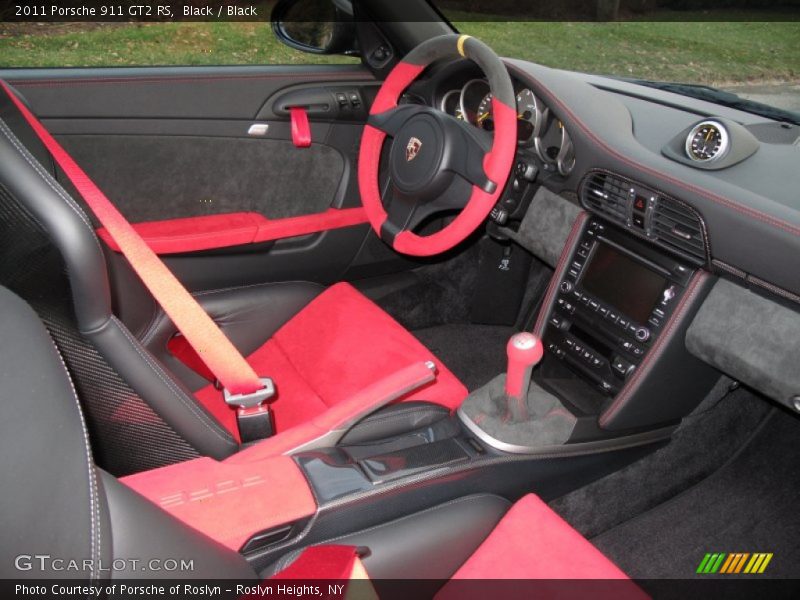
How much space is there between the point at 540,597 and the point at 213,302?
1.17 metres

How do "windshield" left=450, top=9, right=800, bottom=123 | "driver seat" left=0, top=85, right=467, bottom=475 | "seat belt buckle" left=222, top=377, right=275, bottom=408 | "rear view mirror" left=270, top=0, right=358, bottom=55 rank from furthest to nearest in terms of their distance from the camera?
"rear view mirror" left=270, top=0, right=358, bottom=55, "windshield" left=450, top=9, right=800, bottom=123, "seat belt buckle" left=222, top=377, right=275, bottom=408, "driver seat" left=0, top=85, right=467, bottom=475

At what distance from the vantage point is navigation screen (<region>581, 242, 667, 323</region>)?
5.24 feet

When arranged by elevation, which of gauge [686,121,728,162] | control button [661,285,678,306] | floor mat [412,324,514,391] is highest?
gauge [686,121,728,162]

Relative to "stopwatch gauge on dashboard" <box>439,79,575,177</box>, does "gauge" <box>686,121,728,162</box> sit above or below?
above

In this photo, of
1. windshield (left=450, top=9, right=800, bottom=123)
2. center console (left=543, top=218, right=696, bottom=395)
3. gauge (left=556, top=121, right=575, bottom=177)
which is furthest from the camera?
windshield (left=450, top=9, right=800, bottom=123)

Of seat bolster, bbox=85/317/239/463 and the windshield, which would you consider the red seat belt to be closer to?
seat bolster, bbox=85/317/239/463

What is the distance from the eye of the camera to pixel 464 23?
2361mm

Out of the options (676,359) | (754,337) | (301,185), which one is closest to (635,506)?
(676,359)

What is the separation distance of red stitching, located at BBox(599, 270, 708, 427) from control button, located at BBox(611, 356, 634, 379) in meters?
0.02

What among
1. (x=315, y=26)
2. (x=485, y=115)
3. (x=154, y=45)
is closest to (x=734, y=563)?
(x=485, y=115)

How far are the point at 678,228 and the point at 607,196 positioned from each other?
218mm

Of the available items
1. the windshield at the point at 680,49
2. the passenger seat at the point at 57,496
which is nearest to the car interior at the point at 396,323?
the passenger seat at the point at 57,496

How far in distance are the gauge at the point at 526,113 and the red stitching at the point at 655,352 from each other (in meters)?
0.62

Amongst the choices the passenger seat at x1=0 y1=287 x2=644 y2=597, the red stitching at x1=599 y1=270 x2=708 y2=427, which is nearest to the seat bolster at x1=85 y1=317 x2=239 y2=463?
the passenger seat at x1=0 y1=287 x2=644 y2=597
